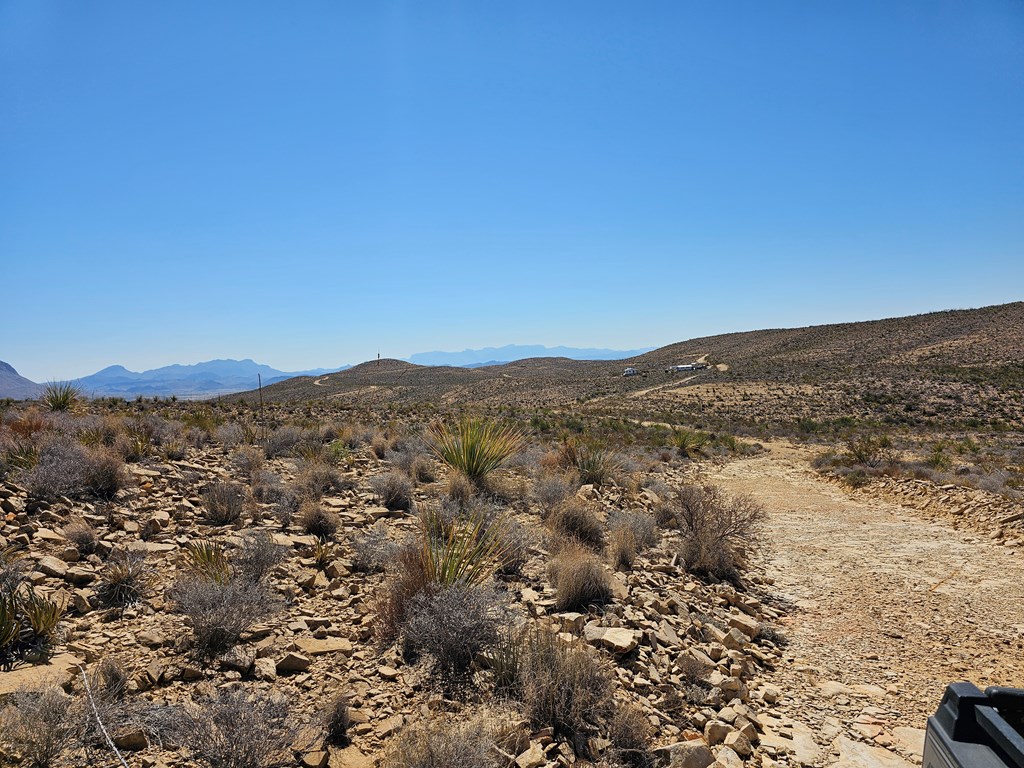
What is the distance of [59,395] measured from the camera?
1367cm

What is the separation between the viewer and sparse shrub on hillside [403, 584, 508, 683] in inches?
149

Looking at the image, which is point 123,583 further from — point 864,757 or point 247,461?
point 864,757

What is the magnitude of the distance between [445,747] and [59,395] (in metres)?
15.9

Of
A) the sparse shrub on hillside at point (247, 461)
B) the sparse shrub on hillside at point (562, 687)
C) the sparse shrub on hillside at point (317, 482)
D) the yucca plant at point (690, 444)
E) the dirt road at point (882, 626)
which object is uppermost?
the sparse shrub on hillside at point (247, 461)

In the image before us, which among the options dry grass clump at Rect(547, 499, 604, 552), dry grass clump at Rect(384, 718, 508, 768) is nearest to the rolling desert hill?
dry grass clump at Rect(547, 499, 604, 552)

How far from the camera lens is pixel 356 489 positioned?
26.9 ft

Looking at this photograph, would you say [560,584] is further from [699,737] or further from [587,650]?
[699,737]

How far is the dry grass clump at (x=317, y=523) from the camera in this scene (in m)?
6.28

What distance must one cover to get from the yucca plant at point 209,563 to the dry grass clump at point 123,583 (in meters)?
0.35

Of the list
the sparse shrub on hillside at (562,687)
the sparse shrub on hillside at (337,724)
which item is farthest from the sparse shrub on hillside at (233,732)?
the sparse shrub on hillside at (562,687)

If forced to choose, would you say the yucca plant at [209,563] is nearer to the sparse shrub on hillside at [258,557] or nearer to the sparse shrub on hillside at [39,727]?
the sparse shrub on hillside at [258,557]

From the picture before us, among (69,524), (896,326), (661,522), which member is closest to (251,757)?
(69,524)

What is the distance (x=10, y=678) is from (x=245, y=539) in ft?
7.32

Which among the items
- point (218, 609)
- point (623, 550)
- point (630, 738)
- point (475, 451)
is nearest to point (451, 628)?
point (630, 738)
